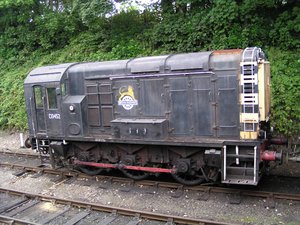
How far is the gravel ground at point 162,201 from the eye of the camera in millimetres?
7574

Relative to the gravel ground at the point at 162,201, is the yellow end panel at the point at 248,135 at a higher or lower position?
higher

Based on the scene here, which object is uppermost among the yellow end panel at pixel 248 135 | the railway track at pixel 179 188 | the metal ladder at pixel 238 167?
the yellow end panel at pixel 248 135

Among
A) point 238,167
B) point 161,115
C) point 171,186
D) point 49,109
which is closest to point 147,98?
point 161,115

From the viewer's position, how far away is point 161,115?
9430mm

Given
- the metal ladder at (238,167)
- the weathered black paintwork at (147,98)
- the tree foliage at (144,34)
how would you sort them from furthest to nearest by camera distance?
1. the tree foliage at (144,34)
2. the weathered black paintwork at (147,98)
3. the metal ladder at (238,167)

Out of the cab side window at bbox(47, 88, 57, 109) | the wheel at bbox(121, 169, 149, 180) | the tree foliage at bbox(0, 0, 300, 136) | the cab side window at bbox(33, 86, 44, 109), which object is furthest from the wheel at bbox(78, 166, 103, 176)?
the tree foliage at bbox(0, 0, 300, 136)

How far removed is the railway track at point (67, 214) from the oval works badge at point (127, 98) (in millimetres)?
3029

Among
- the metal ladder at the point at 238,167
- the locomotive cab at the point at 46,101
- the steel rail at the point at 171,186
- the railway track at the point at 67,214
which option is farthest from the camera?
the locomotive cab at the point at 46,101

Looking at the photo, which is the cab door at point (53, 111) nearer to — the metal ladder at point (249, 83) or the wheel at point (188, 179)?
the wheel at point (188, 179)

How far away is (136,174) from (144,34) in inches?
352

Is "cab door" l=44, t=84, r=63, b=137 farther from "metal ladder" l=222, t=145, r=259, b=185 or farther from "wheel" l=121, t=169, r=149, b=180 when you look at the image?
"metal ladder" l=222, t=145, r=259, b=185

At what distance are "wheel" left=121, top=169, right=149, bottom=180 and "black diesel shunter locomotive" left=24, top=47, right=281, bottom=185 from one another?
0.03 meters

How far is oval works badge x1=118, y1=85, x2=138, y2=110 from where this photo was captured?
9.84 metres

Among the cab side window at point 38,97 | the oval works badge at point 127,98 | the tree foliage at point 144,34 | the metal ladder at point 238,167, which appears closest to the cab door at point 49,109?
the cab side window at point 38,97
